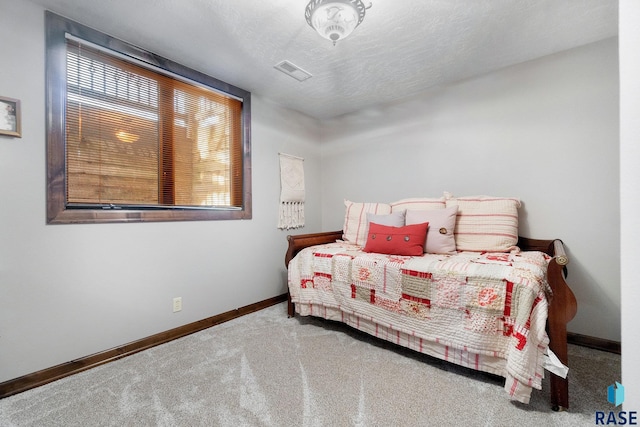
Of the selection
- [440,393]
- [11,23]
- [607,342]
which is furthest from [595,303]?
[11,23]

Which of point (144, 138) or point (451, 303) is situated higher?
point (144, 138)

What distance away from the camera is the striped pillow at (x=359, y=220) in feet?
8.89

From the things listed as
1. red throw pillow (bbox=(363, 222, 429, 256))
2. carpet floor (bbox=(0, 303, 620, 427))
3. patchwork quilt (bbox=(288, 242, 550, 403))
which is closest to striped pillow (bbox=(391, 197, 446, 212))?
red throw pillow (bbox=(363, 222, 429, 256))

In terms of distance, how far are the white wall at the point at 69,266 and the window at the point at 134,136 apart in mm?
75

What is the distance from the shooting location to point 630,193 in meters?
0.80

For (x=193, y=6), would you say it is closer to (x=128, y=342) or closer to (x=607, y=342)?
(x=128, y=342)

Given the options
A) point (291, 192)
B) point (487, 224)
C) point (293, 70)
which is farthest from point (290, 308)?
point (293, 70)

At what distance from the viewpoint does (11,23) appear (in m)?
1.51

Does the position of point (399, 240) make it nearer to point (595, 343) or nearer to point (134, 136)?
point (595, 343)

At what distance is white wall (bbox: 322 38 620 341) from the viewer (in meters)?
1.93

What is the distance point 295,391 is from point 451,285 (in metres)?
1.07

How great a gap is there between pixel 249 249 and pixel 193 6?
76.9 inches

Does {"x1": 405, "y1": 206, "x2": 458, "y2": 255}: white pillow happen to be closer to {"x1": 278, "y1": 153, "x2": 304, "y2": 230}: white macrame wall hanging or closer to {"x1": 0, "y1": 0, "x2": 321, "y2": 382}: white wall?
{"x1": 278, "y1": 153, "x2": 304, "y2": 230}: white macrame wall hanging

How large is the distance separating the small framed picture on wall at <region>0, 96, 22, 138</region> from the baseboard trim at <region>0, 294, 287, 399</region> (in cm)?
137
